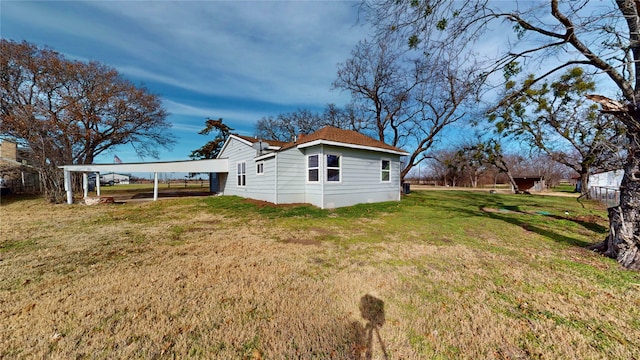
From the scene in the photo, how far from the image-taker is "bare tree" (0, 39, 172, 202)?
13.5 m

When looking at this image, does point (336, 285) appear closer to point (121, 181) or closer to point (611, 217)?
point (611, 217)

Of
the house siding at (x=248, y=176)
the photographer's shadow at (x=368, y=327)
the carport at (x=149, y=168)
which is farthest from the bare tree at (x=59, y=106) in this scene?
the photographer's shadow at (x=368, y=327)

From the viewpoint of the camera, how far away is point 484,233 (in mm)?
5871

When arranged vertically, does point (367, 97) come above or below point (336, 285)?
above

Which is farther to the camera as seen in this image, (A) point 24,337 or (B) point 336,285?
(B) point 336,285

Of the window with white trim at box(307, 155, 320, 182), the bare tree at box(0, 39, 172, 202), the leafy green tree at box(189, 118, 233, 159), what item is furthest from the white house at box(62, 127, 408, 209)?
the leafy green tree at box(189, 118, 233, 159)

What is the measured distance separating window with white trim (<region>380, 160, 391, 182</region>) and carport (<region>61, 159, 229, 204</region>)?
10.7 metres

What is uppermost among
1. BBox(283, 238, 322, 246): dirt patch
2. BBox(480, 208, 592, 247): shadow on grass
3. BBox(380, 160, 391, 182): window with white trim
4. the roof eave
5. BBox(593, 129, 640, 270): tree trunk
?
the roof eave

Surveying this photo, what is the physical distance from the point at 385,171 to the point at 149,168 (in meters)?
14.4

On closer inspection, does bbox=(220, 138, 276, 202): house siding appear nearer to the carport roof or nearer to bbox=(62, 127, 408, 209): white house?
bbox=(62, 127, 408, 209): white house

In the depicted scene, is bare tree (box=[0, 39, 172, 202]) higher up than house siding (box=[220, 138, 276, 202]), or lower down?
higher up

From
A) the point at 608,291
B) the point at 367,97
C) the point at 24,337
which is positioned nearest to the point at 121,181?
the point at 367,97

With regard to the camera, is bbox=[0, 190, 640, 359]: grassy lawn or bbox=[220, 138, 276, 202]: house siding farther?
bbox=[220, 138, 276, 202]: house siding

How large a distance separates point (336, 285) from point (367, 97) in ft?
57.9
